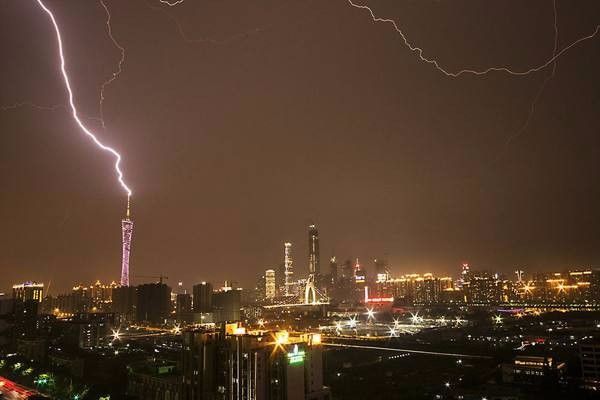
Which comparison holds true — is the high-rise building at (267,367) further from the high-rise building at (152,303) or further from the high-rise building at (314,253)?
the high-rise building at (314,253)

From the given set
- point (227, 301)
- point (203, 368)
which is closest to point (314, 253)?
point (227, 301)

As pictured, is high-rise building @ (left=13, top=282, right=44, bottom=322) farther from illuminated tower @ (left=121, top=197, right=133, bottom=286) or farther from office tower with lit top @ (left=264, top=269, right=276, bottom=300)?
office tower with lit top @ (left=264, top=269, right=276, bottom=300)

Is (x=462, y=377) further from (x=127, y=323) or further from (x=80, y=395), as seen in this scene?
(x=127, y=323)

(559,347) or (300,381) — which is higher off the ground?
(300,381)

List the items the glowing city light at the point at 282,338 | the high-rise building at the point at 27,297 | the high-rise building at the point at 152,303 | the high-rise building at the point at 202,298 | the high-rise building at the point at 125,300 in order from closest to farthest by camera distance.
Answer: the glowing city light at the point at 282,338
the high-rise building at the point at 27,297
the high-rise building at the point at 152,303
the high-rise building at the point at 125,300
the high-rise building at the point at 202,298

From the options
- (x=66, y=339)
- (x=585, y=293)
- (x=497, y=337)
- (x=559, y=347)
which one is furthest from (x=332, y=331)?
(x=585, y=293)

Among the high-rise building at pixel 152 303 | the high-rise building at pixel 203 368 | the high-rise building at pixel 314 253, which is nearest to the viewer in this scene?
the high-rise building at pixel 203 368

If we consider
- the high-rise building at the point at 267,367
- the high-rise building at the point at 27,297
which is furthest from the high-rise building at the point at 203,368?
the high-rise building at the point at 27,297
